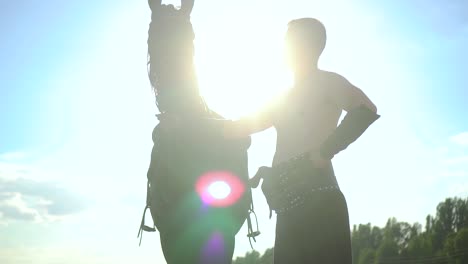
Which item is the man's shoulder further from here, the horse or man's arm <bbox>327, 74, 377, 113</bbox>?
the horse

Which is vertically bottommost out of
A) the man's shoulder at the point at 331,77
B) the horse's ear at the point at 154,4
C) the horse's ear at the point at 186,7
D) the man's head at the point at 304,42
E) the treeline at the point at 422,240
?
the man's shoulder at the point at 331,77

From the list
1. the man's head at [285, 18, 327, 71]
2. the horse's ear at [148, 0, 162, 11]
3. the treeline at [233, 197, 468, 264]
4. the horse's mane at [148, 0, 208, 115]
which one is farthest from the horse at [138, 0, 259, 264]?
the treeline at [233, 197, 468, 264]

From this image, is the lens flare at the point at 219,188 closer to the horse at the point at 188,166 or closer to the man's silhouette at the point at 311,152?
the horse at the point at 188,166

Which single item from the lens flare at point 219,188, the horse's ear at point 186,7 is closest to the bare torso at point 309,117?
the lens flare at point 219,188

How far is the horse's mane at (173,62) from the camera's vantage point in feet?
12.9

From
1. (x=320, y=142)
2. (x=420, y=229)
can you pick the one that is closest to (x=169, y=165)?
(x=320, y=142)

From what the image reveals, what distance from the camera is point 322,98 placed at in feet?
11.3

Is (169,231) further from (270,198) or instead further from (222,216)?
(270,198)

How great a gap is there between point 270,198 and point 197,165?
57cm

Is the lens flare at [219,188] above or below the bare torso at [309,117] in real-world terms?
below

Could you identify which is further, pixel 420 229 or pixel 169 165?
pixel 420 229

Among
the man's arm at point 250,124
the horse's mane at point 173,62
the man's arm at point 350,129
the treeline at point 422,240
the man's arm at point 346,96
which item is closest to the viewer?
the man's arm at point 350,129

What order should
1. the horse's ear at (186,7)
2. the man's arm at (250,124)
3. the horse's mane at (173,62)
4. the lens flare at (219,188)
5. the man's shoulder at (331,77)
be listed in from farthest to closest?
1. the horse's ear at (186,7)
2. the horse's mane at (173,62)
3. the man's arm at (250,124)
4. the lens flare at (219,188)
5. the man's shoulder at (331,77)

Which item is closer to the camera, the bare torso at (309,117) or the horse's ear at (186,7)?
the bare torso at (309,117)
